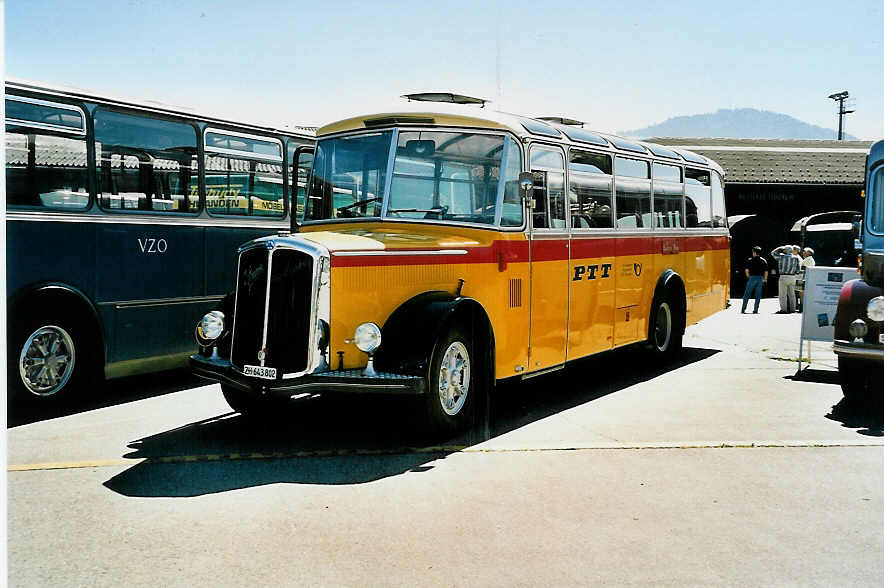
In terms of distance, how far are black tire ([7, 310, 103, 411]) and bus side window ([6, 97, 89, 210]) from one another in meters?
1.13

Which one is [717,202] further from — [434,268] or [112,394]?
[112,394]

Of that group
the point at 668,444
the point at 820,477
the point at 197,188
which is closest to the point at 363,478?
the point at 668,444

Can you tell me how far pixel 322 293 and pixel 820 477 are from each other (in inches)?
152

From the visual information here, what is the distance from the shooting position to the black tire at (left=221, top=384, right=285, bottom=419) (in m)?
8.16

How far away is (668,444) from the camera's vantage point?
7516mm

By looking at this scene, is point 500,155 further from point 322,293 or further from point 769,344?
point 769,344

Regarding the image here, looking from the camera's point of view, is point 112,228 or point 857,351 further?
point 112,228

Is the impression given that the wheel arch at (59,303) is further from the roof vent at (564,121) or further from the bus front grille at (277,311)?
the roof vent at (564,121)

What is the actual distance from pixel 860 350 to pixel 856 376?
54 centimetres

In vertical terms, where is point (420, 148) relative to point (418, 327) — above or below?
above

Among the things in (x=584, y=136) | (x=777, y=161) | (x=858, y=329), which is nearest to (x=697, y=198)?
(x=584, y=136)

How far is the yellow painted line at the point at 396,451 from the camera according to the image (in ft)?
22.0

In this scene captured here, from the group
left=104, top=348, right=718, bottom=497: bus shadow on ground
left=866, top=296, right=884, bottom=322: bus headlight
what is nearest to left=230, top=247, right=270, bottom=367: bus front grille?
left=104, top=348, right=718, bottom=497: bus shadow on ground

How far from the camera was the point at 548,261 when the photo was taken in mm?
8984
